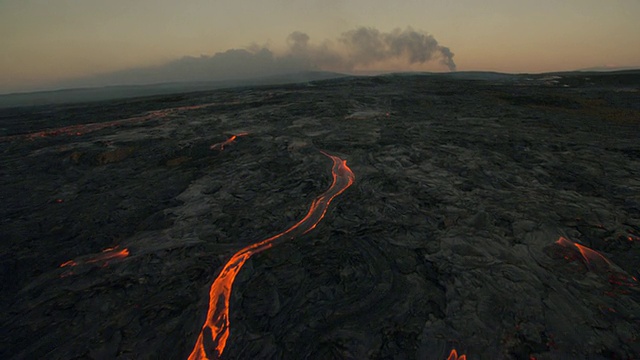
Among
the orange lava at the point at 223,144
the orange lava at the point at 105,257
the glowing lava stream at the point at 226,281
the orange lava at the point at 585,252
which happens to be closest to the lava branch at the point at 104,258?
the orange lava at the point at 105,257

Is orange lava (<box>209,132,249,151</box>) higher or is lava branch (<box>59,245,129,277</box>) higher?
orange lava (<box>209,132,249,151</box>)

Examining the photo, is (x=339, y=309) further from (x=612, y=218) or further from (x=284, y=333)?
(x=612, y=218)

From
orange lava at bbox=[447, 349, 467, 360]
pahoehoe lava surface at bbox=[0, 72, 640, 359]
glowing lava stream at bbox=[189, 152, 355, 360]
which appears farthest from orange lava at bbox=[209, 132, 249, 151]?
orange lava at bbox=[447, 349, 467, 360]

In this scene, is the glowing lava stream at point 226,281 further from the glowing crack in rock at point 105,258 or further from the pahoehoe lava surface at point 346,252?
the glowing crack in rock at point 105,258

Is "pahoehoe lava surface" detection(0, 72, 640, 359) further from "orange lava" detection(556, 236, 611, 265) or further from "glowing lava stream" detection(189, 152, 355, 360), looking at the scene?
"glowing lava stream" detection(189, 152, 355, 360)

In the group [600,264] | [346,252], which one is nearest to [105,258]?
[346,252]
